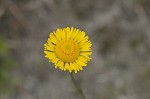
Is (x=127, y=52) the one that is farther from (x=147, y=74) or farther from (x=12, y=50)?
(x=12, y=50)

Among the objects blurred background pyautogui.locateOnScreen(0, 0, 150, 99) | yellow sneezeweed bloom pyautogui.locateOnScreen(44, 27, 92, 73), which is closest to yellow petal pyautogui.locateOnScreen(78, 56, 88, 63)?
yellow sneezeweed bloom pyautogui.locateOnScreen(44, 27, 92, 73)

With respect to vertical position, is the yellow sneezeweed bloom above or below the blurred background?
below

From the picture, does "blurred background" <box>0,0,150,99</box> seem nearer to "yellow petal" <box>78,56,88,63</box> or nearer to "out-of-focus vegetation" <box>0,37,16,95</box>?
"out-of-focus vegetation" <box>0,37,16,95</box>

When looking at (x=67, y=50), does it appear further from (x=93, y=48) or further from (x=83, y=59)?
(x=93, y=48)

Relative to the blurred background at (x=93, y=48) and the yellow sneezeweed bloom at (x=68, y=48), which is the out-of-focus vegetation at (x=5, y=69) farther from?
the yellow sneezeweed bloom at (x=68, y=48)

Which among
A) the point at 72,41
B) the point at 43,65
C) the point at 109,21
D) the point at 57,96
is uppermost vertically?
the point at 109,21

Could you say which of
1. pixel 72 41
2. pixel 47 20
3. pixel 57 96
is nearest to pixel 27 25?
pixel 47 20

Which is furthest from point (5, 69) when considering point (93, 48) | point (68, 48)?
point (68, 48)
